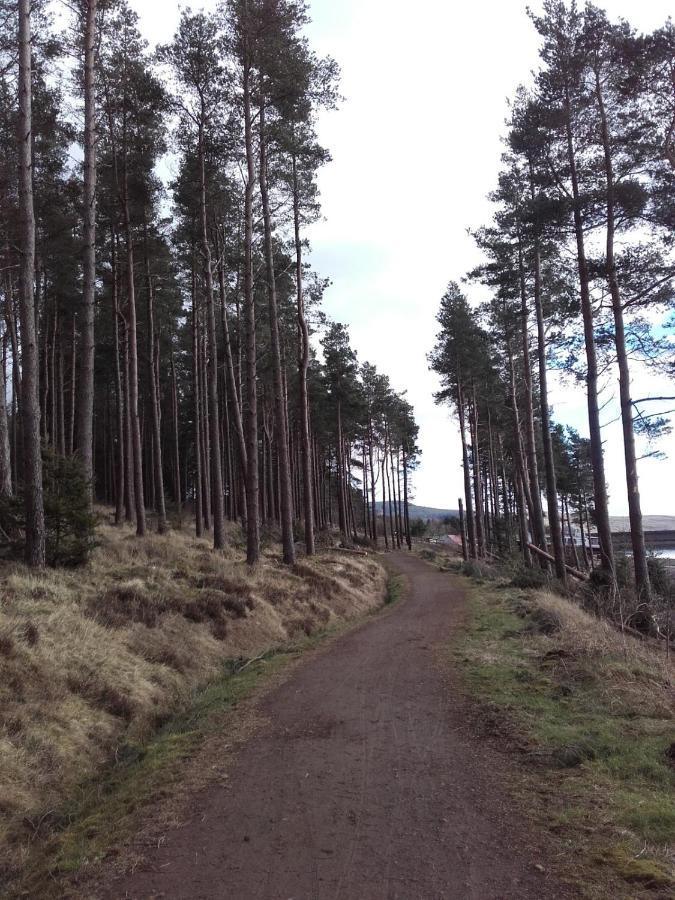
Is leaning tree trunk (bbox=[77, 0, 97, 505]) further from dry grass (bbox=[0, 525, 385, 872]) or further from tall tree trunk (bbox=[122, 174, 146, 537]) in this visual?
tall tree trunk (bbox=[122, 174, 146, 537])

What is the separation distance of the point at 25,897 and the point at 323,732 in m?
3.33

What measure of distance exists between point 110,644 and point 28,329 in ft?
19.0

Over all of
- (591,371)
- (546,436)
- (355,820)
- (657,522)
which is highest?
(591,371)

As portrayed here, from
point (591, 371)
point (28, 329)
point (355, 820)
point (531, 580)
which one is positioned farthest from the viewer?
point (531, 580)

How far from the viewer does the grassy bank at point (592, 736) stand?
379cm

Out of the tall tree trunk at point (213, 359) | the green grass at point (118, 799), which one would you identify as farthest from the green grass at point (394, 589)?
the green grass at point (118, 799)

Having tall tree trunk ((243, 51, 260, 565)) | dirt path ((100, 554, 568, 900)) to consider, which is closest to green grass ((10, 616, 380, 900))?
dirt path ((100, 554, 568, 900))

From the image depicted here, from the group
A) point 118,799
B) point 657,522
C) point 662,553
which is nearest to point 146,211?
point 118,799

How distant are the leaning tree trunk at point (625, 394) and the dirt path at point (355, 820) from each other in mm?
8614

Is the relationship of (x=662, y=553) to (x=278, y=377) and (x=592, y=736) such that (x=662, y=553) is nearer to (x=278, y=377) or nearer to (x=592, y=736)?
(x=278, y=377)

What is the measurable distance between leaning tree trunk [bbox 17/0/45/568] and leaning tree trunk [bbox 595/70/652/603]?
41.2 ft

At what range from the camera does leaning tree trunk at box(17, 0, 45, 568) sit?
10.5 metres

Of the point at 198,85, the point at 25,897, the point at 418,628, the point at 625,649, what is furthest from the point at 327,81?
the point at 25,897

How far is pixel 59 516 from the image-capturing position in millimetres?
11500
